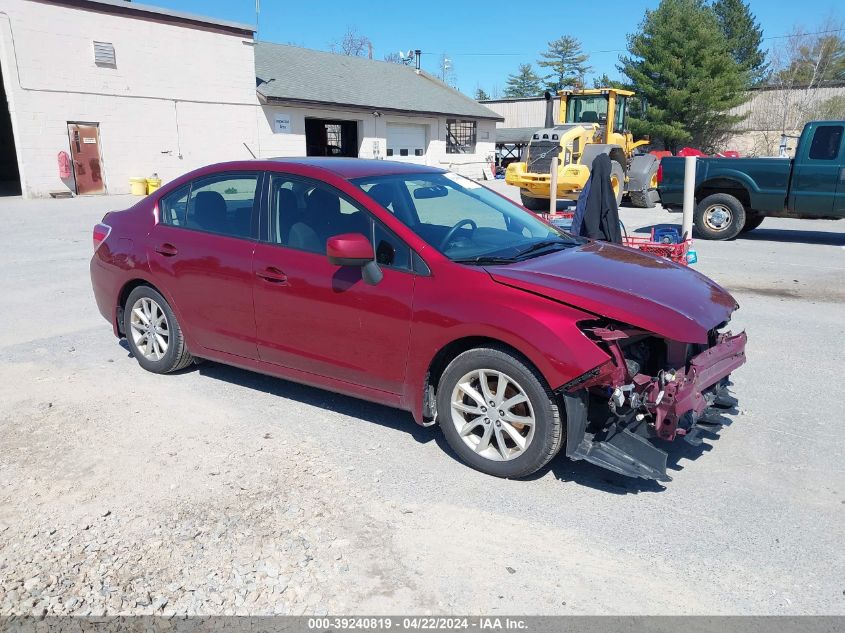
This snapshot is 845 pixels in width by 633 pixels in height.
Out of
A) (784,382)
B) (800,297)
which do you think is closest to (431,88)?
(800,297)

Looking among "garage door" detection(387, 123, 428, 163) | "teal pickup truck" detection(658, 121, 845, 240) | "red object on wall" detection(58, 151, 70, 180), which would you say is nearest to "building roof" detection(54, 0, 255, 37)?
"red object on wall" detection(58, 151, 70, 180)

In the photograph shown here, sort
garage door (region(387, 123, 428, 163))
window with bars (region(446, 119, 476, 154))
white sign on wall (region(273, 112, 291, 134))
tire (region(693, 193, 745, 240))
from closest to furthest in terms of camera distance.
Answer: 1. tire (region(693, 193, 745, 240))
2. white sign on wall (region(273, 112, 291, 134))
3. garage door (region(387, 123, 428, 163))
4. window with bars (region(446, 119, 476, 154))

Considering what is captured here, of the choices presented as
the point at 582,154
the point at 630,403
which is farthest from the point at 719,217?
the point at 630,403

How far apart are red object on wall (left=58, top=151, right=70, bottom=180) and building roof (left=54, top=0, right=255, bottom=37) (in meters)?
4.73

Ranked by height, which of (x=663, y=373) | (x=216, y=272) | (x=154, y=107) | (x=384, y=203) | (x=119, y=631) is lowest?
(x=119, y=631)

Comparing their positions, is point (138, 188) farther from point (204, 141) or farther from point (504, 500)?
point (504, 500)

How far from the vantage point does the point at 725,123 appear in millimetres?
40625

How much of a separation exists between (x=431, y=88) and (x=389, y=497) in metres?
36.6

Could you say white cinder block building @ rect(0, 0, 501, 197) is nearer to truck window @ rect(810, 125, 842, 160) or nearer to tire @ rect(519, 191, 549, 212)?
tire @ rect(519, 191, 549, 212)

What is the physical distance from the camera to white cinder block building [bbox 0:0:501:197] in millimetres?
21656

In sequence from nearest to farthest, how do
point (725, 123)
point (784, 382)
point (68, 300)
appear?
point (784, 382) → point (68, 300) → point (725, 123)

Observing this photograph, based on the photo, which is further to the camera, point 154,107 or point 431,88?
point 431,88

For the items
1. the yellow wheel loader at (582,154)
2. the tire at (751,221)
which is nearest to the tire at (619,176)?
the yellow wheel loader at (582,154)

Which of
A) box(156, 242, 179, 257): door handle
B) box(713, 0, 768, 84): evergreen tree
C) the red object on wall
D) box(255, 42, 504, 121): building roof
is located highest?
box(713, 0, 768, 84): evergreen tree
